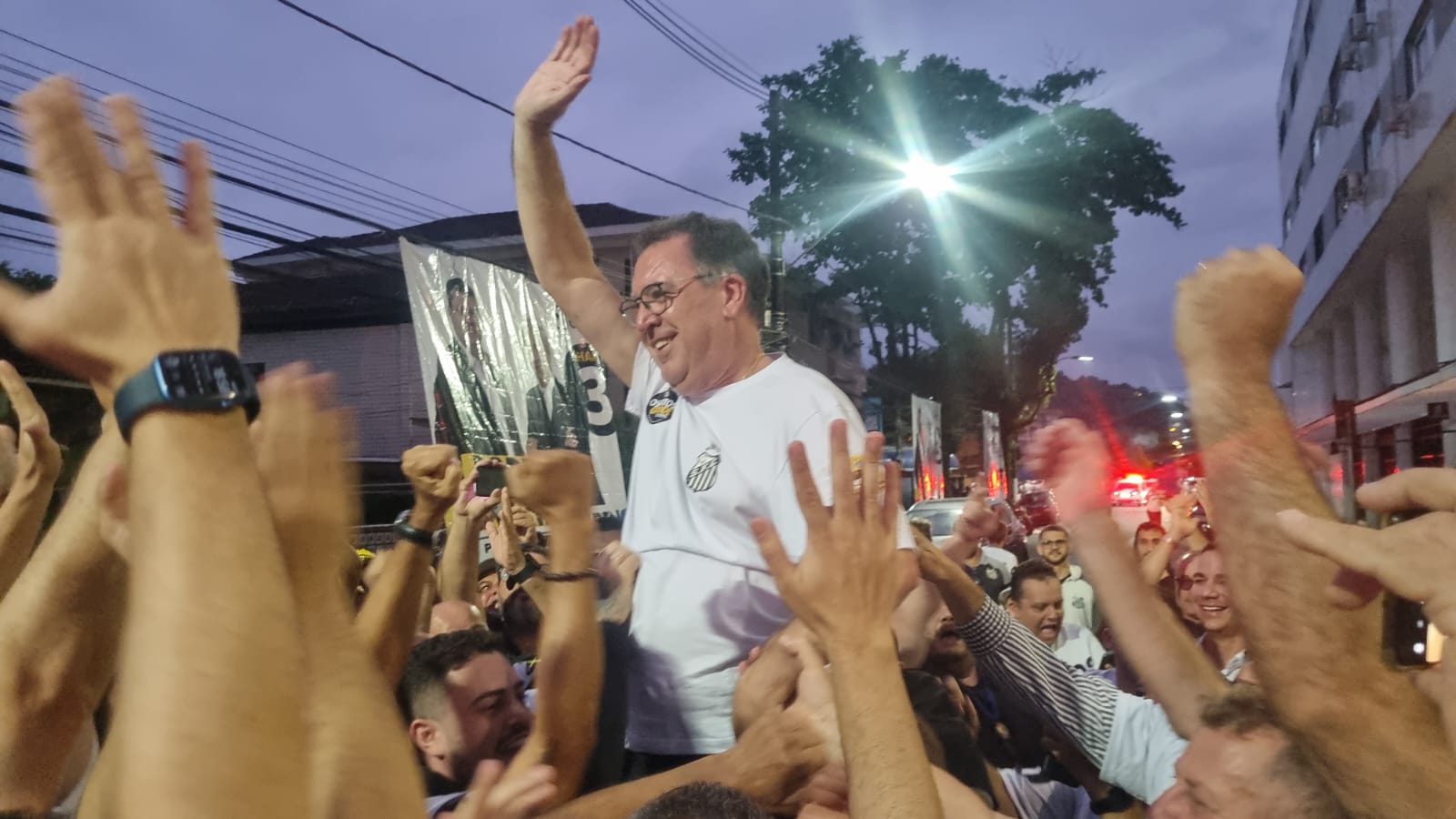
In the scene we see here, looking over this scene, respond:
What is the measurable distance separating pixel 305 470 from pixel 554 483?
65 centimetres

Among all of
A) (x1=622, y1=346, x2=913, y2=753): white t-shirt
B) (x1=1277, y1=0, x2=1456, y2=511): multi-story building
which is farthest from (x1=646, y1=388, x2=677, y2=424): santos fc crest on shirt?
(x1=1277, y1=0, x2=1456, y2=511): multi-story building

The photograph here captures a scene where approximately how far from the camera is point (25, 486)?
1967mm

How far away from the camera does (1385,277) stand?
20641mm

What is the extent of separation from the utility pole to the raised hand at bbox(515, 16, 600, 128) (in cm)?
81

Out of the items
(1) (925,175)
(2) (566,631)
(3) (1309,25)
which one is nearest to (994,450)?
(1) (925,175)

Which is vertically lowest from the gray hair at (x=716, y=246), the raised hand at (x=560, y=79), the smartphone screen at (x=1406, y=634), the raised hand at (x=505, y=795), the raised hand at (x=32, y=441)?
the raised hand at (x=505, y=795)

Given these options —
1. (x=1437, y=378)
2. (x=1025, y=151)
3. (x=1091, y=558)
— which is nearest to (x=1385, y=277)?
(x=1437, y=378)

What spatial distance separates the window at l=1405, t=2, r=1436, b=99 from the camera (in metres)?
15.2

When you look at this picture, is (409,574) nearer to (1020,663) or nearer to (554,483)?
(554,483)

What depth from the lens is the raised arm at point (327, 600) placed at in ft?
4.02

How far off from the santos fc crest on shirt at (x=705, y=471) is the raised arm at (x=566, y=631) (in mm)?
472

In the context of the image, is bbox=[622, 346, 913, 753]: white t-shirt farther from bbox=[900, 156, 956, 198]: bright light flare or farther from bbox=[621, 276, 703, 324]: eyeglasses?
bbox=[900, 156, 956, 198]: bright light flare

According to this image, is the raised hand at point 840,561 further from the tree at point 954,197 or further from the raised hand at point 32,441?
the tree at point 954,197

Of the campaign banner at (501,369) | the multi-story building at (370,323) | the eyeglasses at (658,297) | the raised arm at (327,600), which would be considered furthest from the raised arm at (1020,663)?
the multi-story building at (370,323)
